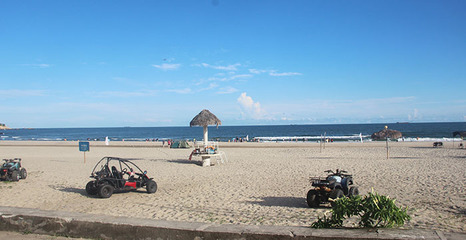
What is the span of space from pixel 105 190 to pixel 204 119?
9.50m

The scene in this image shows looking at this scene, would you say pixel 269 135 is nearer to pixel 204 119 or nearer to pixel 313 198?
pixel 204 119

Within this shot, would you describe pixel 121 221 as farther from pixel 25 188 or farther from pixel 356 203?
pixel 25 188

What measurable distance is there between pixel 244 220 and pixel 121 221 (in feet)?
10.7

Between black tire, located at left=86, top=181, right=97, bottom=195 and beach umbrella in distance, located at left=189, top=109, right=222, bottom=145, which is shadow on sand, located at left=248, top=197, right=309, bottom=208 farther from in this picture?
beach umbrella in distance, located at left=189, top=109, right=222, bottom=145

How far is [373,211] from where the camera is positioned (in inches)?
152

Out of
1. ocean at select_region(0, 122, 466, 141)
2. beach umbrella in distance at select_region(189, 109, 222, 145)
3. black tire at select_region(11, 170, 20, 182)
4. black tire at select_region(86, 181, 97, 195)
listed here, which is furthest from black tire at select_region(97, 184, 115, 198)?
ocean at select_region(0, 122, 466, 141)

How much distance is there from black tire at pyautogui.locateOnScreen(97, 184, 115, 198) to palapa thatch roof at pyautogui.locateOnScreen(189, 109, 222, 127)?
9.22m

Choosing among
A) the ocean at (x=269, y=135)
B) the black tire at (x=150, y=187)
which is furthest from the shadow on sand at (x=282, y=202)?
the ocean at (x=269, y=135)

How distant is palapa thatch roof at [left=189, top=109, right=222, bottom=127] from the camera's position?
18484 millimetres

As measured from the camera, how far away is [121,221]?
4.20 m

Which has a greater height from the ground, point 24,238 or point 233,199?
point 24,238

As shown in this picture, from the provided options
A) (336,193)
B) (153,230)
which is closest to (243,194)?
(336,193)

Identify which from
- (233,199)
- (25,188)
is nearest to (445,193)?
(233,199)

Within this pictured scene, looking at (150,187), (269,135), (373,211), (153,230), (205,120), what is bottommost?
(269,135)
